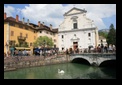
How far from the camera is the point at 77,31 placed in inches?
1489

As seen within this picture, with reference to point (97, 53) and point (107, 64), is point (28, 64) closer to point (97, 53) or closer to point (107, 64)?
point (97, 53)

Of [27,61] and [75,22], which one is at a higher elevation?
[75,22]

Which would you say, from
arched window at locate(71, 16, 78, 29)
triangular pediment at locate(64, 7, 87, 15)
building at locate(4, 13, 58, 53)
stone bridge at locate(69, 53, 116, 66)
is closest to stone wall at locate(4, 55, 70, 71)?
stone bridge at locate(69, 53, 116, 66)

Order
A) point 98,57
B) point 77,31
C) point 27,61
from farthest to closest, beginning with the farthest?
1. point 77,31
2. point 98,57
3. point 27,61

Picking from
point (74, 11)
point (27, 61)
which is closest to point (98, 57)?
point (27, 61)

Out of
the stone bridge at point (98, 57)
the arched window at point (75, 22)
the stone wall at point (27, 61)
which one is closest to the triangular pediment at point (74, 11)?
the arched window at point (75, 22)

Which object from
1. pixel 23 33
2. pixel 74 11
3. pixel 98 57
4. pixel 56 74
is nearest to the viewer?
pixel 56 74

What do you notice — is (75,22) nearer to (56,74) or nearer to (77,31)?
(77,31)

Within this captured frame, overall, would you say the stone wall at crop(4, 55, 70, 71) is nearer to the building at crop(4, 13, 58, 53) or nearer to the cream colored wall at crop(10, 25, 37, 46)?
the building at crop(4, 13, 58, 53)

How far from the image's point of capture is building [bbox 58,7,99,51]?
36.1m

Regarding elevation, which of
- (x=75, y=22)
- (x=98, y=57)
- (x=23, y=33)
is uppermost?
(x=75, y=22)

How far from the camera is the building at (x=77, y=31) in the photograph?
36125 mm

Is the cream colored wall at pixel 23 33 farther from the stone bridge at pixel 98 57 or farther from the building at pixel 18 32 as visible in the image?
the stone bridge at pixel 98 57
